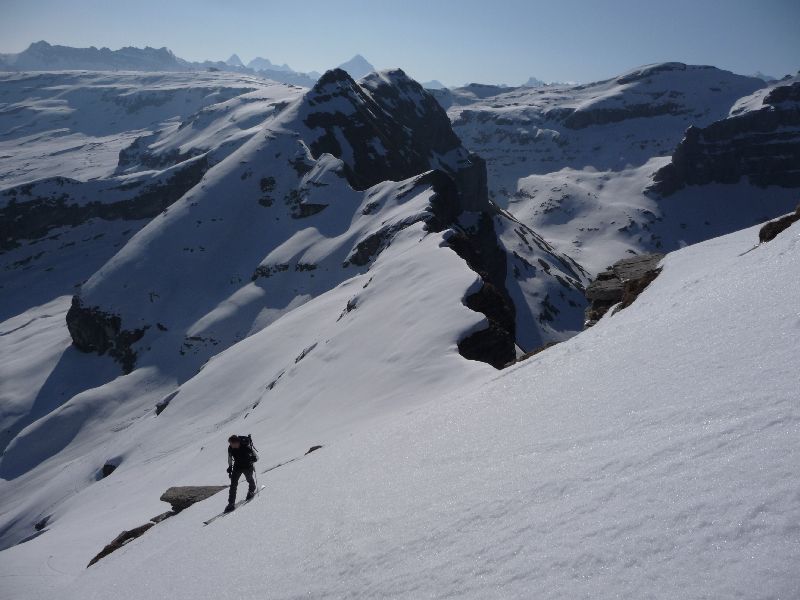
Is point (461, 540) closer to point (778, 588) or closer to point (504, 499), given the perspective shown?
point (504, 499)

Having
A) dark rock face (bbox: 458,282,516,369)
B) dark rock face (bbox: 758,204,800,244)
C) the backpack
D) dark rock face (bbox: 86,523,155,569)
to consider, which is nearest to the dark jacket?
the backpack

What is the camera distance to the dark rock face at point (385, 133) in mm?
91938

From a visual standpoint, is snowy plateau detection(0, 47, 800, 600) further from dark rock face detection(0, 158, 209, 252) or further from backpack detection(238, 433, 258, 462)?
dark rock face detection(0, 158, 209, 252)

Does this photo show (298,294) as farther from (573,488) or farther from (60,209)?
(60,209)

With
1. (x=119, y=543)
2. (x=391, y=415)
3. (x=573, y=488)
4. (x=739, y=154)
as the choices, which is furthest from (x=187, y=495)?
(x=739, y=154)

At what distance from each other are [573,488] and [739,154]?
21907cm

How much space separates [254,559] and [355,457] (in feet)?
11.4

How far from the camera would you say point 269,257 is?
2857 inches

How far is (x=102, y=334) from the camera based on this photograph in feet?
235

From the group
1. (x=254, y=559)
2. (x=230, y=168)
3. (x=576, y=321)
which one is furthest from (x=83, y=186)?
(x=254, y=559)

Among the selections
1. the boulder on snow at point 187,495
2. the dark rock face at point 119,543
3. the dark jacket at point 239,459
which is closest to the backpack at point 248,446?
the dark jacket at point 239,459

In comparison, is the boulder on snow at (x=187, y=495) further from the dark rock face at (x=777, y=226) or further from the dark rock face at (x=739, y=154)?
the dark rock face at (x=739, y=154)

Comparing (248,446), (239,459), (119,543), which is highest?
(248,446)

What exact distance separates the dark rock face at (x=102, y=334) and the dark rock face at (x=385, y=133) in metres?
39.0
